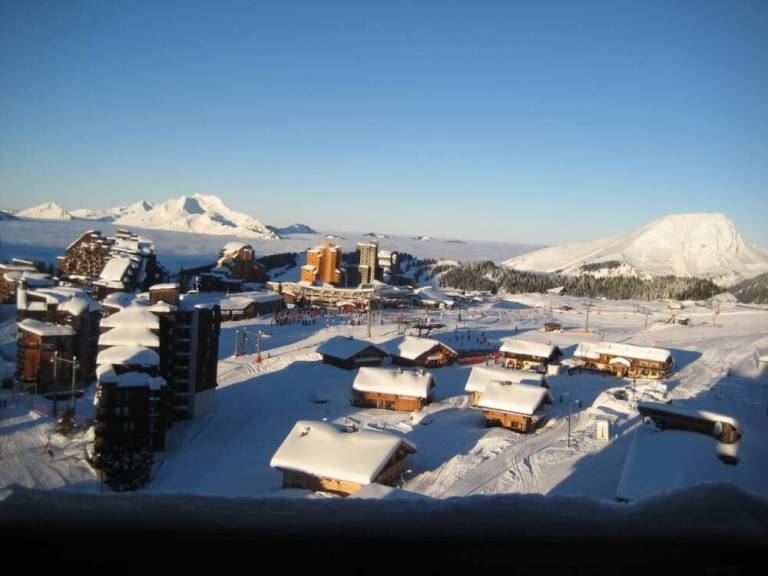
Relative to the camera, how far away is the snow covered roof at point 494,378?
14609mm

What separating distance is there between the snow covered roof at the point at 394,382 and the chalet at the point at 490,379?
115cm

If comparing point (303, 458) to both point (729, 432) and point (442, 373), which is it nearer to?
point (729, 432)

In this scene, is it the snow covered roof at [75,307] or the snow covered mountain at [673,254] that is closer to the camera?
the snow covered roof at [75,307]

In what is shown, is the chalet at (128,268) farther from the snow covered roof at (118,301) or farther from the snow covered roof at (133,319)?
the snow covered roof at (133,319)

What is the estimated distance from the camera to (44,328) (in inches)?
540

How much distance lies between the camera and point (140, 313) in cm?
1155

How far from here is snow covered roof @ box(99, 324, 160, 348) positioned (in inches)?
429

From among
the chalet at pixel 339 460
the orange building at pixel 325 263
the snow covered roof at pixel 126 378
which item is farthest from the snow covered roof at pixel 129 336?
the orange building at pixel 325 263

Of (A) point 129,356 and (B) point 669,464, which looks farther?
(A) point 129,356

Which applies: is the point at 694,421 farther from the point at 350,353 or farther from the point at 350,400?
the point at 350,353

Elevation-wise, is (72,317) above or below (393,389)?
above

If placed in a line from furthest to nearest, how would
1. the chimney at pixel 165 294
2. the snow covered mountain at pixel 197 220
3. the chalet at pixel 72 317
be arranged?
the snow covered mountain at pixel 197 220
the chalet at pixel 72 317
the chimney at pixel 165 294

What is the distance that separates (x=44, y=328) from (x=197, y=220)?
93727mm

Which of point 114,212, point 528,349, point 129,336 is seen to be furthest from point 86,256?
point 114,212
